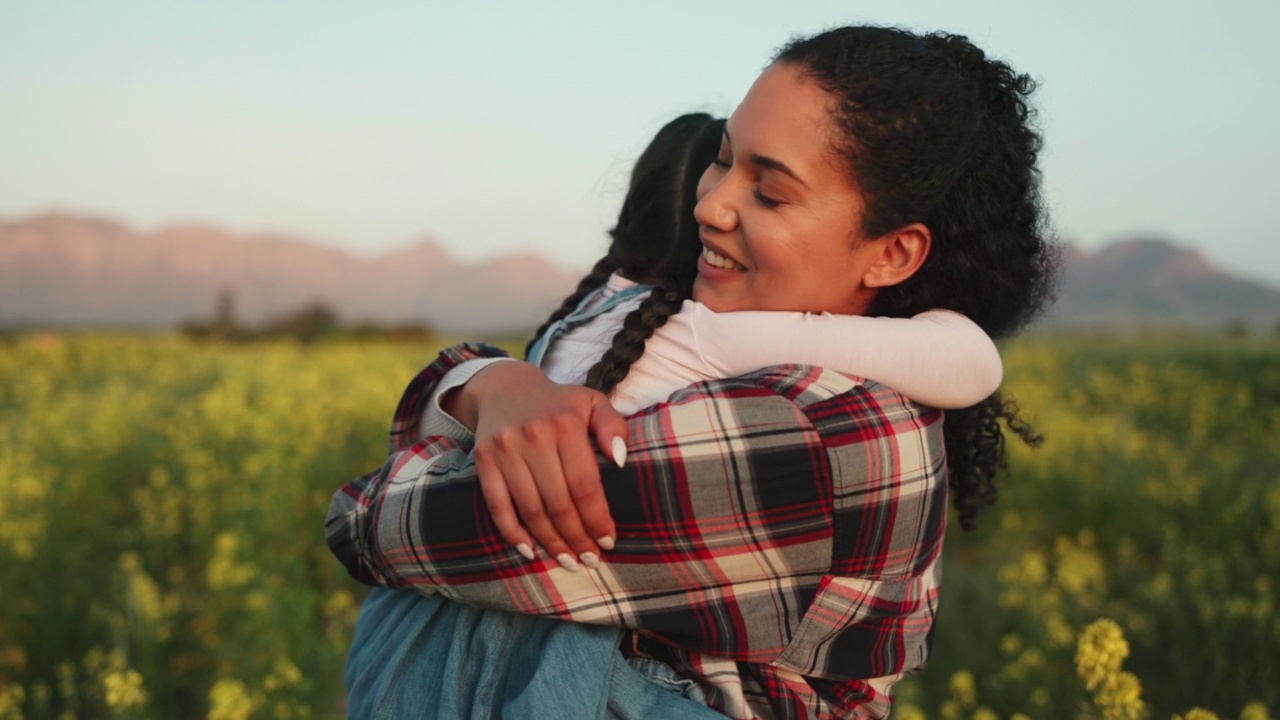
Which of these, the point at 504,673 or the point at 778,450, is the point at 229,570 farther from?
the point at 778,450

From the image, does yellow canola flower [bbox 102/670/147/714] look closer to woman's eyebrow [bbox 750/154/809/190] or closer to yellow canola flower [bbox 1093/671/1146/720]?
woman's eyebrow [bbox 750/154/809/190]

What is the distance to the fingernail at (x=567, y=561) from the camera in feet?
3.21

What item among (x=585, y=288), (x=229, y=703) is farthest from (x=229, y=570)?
(x=585, y=288)

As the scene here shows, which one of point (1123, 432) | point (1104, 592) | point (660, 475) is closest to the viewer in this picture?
point (660, 475)

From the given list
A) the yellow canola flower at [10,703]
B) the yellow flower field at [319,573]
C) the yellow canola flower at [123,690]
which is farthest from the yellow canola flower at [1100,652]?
the yellow canola flower at [10,703]

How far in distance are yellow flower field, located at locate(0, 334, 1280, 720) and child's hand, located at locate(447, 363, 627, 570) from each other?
1.09 metres

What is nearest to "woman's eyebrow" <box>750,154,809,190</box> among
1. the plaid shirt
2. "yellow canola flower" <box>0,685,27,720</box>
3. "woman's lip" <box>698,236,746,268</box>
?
"woman's lip" <box>698,236,746,268</box>

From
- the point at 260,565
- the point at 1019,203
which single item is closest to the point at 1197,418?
the point at 260,565

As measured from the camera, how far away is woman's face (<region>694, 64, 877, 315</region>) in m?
1.12

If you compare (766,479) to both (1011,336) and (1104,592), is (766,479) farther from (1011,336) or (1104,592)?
(1104,592)

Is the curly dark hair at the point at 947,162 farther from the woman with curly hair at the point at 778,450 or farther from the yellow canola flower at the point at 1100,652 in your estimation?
the yellow canola flower at the point at 1100,652

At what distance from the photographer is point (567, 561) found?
0.98m

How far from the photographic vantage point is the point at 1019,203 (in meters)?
1.29

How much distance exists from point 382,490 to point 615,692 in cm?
34
